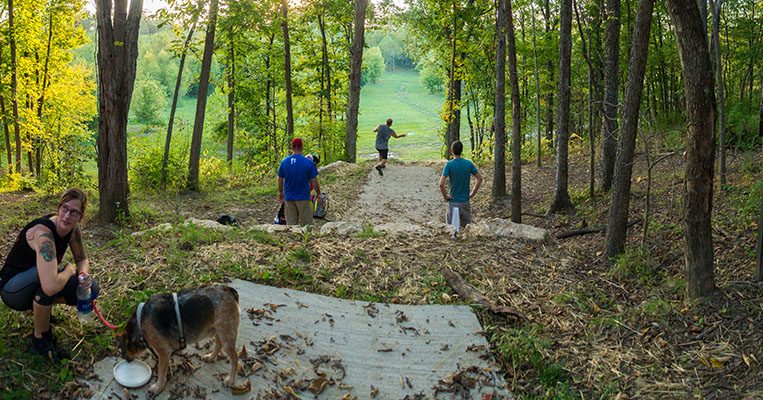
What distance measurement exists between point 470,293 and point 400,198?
37.2ft

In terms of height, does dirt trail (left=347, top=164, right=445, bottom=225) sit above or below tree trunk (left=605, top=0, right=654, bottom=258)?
below

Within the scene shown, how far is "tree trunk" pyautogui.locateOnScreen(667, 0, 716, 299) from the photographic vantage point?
17.2ft

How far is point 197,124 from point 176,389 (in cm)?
1438

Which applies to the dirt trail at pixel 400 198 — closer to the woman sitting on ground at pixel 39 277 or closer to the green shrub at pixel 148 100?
the woman sitting on ground at pixel 39 277

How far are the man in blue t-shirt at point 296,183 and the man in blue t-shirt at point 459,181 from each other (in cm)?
237

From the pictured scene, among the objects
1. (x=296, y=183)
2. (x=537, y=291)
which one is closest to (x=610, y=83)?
(x=537, y=291)

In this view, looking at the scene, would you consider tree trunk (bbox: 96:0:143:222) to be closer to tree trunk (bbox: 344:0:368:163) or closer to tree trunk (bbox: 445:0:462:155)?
tree trunk (bbox: 344:0:368:163)

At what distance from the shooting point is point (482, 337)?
558cm

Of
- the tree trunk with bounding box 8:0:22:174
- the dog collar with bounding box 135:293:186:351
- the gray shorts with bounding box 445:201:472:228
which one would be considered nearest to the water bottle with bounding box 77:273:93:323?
the dog collar with bounding box 135:293:186:351

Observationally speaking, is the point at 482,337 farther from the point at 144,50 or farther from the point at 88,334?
the point at 144,50

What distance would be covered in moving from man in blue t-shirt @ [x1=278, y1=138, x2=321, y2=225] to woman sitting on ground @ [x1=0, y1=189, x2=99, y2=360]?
519cm

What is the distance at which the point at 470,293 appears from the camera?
6.39 metres

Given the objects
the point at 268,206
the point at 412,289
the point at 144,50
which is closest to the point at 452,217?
the point at 412,289

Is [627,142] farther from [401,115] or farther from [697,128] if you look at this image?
[401,115]
